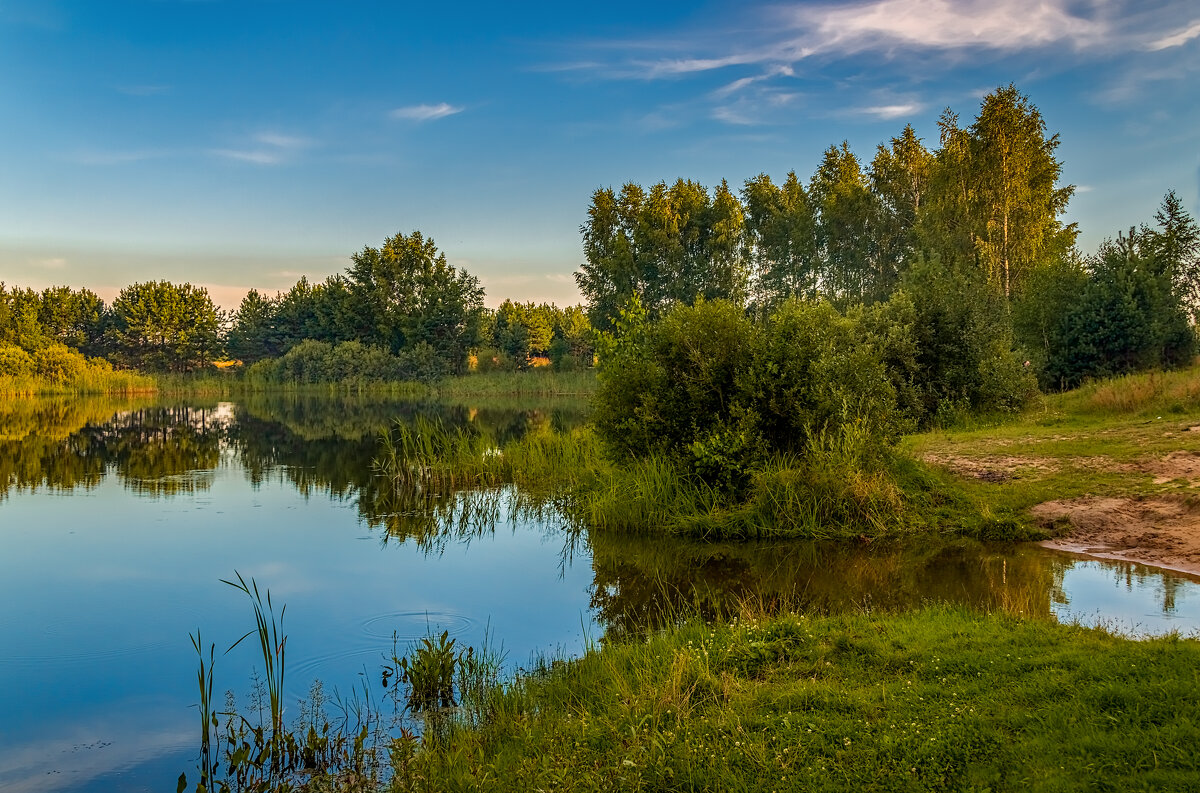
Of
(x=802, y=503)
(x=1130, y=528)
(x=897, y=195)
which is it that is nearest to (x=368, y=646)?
(x=802, y=503)

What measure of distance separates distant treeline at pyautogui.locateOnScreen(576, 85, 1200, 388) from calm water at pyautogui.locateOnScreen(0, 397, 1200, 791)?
15.8 feet

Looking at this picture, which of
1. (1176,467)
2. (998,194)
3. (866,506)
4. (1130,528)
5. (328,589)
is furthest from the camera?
(998,194)

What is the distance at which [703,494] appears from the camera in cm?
1277

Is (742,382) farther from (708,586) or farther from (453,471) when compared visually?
(453,471)

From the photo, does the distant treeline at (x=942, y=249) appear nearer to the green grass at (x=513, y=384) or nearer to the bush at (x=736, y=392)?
the bush at (x=736, y=392)

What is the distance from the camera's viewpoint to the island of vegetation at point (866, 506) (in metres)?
4.46

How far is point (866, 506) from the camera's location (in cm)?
1184

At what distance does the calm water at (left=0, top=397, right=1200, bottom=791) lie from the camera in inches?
262

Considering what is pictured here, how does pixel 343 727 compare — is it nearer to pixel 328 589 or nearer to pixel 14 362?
A: pixel 328 589

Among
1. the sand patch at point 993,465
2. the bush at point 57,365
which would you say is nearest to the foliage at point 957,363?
the sand patch at point 993,465

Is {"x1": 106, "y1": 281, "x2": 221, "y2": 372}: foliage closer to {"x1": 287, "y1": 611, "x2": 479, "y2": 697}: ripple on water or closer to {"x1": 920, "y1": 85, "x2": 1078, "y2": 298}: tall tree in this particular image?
{"x1": 920, "y1": 85, "x2": 1078, "y2": 298}: tall tree

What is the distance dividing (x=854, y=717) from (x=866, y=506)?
24.4ft

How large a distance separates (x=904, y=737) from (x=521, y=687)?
3142mm

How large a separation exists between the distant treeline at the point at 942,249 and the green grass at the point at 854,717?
8028 millimetres
